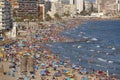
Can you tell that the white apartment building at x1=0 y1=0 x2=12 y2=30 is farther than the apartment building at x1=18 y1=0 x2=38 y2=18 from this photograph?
No

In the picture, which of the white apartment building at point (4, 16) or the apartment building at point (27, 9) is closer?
the white apartment building at point (4, 16)

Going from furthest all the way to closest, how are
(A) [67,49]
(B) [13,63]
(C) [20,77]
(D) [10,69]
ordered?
Answer: (A) [67,49] < (B) [13,63] < (D) [10,69] < (C) [20,77]

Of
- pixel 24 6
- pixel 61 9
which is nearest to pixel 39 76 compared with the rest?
pixel 24 6

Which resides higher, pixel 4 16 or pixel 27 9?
pixel 4 16

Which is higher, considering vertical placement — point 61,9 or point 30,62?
point 30,62

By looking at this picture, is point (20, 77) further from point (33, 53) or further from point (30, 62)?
point (33, 53)

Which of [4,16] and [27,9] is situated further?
[27,9]

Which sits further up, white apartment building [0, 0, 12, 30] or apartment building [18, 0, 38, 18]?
white apartment building [0, 0, 12, 30]

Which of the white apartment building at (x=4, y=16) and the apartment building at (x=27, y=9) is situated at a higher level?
the white apartment building at (x=4, y=16)

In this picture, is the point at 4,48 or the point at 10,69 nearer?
the point at 10,69

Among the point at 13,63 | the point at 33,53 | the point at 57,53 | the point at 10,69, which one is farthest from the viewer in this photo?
the point at 57,53
